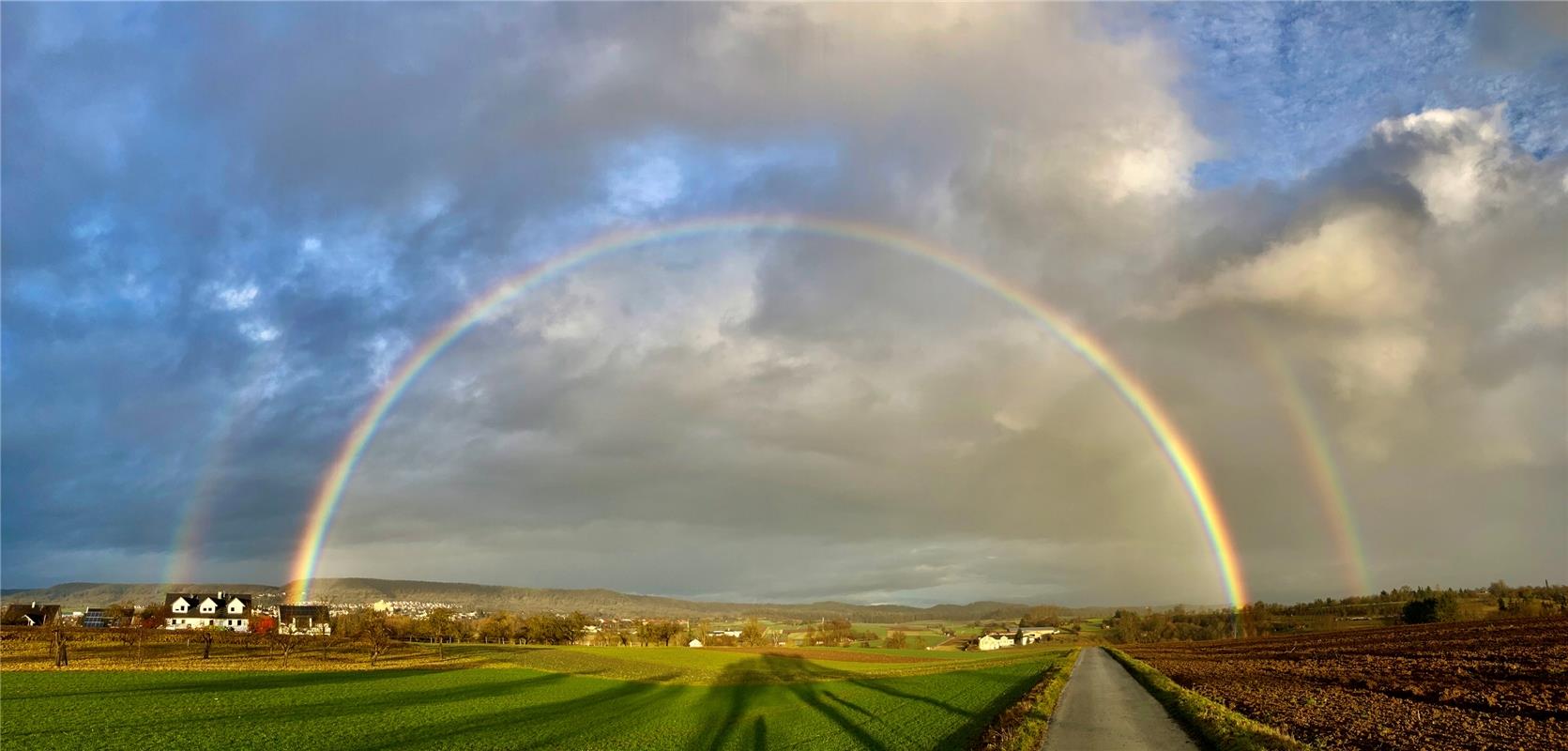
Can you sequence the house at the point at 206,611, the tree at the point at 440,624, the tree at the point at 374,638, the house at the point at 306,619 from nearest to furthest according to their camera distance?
1. the tree at the point at 374,638
2. the tree at the point at 440,624
3. the house at the point at 206,611
4. the house at the point at 306,619

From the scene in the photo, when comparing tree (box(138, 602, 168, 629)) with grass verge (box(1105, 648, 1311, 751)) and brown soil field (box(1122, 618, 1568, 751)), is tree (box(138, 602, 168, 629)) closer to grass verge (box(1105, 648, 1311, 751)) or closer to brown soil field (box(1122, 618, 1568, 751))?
brown soil field (box(1122, 618, 1568, 751))

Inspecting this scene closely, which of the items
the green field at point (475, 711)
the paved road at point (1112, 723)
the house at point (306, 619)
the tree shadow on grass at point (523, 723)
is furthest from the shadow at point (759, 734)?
the house at point (306, 619)

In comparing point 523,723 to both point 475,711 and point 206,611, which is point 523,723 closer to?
point 475,711

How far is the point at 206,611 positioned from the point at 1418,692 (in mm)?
207855

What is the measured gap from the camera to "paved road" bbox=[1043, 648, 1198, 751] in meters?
26.0

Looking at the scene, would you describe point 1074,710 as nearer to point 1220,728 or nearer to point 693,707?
point 1220,728

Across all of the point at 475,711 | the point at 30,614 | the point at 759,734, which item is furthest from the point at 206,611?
the point at 759,734

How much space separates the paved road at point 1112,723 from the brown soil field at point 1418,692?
3.46 metres

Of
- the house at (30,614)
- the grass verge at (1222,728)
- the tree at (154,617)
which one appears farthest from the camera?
the tree at (154,617)

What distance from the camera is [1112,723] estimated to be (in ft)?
104

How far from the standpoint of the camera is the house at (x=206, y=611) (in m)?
169

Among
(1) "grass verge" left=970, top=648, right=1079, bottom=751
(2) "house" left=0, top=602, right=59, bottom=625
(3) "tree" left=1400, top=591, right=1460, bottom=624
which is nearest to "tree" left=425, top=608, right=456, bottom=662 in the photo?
(2) "house" left=0, top=602, right=59, bottom=625

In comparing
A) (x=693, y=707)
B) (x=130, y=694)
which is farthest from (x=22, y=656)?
(x=693, y=707)

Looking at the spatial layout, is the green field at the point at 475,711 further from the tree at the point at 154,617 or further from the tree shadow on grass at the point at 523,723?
the tree at the point at 154,617
